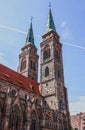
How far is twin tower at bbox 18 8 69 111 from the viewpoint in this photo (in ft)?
117

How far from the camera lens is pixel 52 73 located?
38281mm

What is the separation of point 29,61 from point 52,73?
10494mm

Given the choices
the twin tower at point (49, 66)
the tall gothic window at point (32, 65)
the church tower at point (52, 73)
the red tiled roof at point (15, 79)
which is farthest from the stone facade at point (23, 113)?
the tall gothic window at point (32, 65)

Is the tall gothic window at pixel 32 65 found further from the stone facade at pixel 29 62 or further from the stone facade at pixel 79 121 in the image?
the stone facade at pixel 79 121

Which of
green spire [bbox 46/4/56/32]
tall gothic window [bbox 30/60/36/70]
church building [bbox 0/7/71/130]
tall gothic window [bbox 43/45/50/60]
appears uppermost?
green spire [bbox 46/4/56/32]

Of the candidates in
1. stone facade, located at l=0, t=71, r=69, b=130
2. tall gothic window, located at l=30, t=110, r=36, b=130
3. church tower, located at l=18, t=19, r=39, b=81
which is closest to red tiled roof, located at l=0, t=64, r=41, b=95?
stone facade, located at l=0, t=71, r=69, b=130

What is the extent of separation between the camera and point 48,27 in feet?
159

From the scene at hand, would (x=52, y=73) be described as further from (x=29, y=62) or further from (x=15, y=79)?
(x=29, y=62)

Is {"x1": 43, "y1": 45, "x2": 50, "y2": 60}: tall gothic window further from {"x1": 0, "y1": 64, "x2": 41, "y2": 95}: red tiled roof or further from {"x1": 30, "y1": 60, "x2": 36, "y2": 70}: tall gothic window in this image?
{"x1": 0, "y1": 64, "x2": 41, "y2": 95}: red tiled roof

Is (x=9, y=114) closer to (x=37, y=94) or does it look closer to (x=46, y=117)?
(x=46, y=117)

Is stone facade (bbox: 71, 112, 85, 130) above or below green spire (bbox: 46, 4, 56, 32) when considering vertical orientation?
below

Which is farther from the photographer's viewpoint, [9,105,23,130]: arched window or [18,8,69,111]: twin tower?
[18,8,69,111]: twin tower

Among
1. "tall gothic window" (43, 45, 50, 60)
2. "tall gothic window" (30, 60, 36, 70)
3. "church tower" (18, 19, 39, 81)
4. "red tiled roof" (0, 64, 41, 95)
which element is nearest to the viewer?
"red tiled roof" (0, 64, 41, 95)

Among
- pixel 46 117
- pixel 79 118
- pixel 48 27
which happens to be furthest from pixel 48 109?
pixel 79 118
